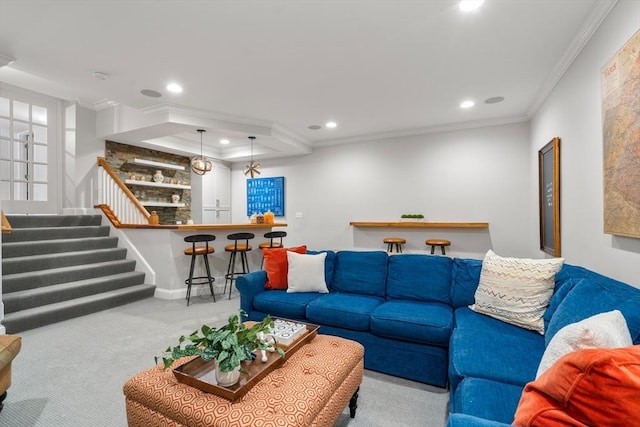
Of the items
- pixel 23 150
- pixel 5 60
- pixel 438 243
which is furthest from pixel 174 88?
pixel 438 243

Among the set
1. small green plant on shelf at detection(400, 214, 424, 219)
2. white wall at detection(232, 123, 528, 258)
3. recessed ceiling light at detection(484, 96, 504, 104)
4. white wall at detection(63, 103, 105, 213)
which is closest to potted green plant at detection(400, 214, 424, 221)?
small green plant on shelf at detection(400, 214, 424, 219)

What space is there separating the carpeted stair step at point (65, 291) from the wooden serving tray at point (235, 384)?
3.17 metres

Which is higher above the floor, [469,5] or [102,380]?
[469,5]

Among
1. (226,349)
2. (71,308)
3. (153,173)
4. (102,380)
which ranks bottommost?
(102,380)

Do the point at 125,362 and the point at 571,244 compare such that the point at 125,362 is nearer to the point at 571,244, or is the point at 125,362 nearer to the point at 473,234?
the point at 571,244

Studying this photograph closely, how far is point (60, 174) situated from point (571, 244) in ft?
23.3

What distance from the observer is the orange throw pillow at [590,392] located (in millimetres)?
695

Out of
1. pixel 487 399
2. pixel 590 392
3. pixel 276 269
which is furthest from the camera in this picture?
pixel 276 269

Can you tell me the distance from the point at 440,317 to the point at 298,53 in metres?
2.59

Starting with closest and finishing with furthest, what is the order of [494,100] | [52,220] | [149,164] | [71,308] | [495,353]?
[495,353] → [71,308] → [494,100] → [52,220] → [149,164]

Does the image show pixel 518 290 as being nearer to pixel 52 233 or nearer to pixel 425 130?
pixel 425 130

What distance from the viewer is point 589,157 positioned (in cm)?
232

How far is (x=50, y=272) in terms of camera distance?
3779mm

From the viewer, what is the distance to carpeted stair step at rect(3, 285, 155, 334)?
3078 mm
